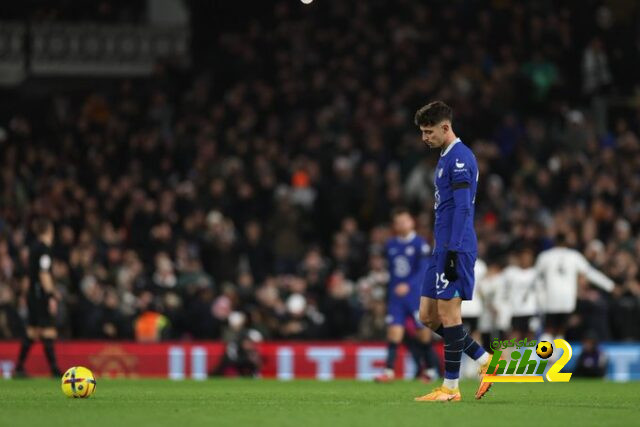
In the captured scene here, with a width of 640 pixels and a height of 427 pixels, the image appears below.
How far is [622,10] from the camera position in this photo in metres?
31.9

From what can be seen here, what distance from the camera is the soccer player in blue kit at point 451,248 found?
472 inches

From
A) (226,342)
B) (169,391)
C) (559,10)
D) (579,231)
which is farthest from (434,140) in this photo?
(559,10)

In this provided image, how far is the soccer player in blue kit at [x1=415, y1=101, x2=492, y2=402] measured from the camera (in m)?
12.0

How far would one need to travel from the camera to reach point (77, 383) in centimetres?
1285

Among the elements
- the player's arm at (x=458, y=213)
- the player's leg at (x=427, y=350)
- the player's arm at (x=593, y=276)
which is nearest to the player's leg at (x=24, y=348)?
the player's leg at (x=427, y=350)

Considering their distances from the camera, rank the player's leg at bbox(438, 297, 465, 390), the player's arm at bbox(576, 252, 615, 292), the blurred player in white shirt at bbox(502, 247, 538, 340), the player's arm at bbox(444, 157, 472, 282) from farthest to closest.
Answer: the blurred player in white shirt at bbox(502, 247, 538, 340) → the player's arm at bbox(576, 252, 615, 292) → the player's leg at bbox(438, 297, 465, 390) → the player's arm at bbox(444, 157, 472, 282)

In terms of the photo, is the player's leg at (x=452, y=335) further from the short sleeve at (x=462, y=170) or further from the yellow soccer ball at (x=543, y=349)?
the short sleeve at (x=462, y=170)

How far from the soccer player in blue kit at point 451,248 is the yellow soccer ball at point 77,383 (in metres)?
3.12

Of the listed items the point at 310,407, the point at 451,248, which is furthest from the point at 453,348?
the point at 310,407

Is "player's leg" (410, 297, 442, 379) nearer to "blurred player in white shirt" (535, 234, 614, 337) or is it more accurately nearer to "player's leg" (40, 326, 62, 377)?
"blurred player in white shirt" (535, 234, 614, 337)

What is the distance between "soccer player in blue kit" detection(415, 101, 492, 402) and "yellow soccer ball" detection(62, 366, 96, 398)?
123 inches

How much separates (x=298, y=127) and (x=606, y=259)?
7334 mm

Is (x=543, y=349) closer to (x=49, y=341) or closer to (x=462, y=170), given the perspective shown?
(x=462, y=170)

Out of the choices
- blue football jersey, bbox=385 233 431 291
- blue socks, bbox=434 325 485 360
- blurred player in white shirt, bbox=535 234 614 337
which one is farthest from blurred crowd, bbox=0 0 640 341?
blue socks, bbox=434 325 485 360
